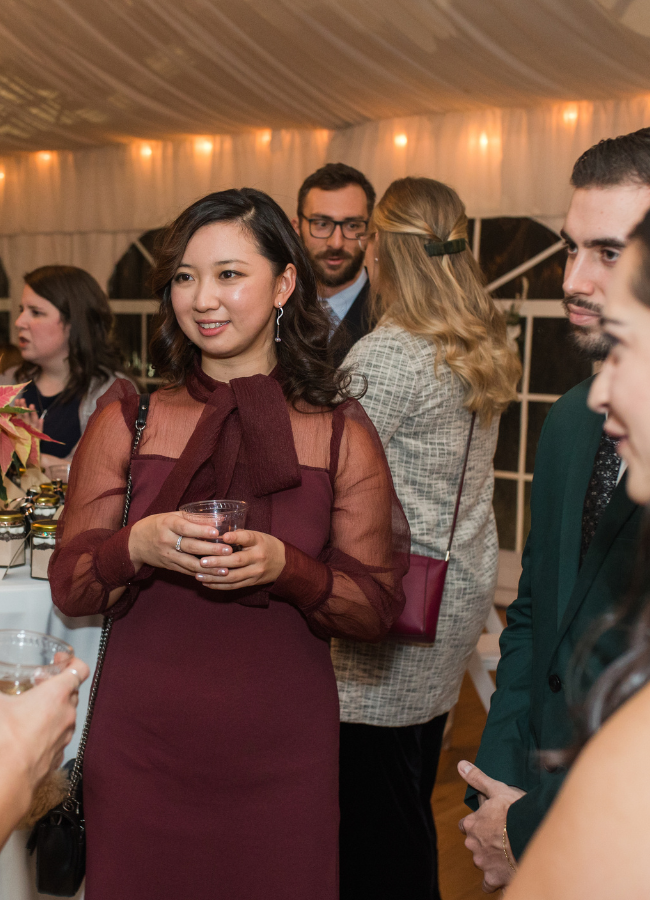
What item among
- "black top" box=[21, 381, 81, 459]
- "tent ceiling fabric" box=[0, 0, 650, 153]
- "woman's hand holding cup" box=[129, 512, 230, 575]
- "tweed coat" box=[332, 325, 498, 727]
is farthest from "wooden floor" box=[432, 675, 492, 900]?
"tent ceiling fabric" box=[0, 0, 650, 153]

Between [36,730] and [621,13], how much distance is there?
394 centimetres

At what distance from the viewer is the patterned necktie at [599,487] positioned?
1379 mm

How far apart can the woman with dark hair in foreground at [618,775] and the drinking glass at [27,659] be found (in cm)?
63

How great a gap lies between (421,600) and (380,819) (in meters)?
0.67

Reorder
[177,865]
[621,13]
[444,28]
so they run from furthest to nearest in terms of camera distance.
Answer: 1. [444,28]
2. [621,13]
3. [177,865]

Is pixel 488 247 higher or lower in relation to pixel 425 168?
lower

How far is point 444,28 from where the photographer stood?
413cm

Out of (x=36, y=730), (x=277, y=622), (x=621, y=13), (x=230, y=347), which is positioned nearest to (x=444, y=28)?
(x=621, y=13)

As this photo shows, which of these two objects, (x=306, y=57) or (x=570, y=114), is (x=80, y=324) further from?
(x=570, y=114)

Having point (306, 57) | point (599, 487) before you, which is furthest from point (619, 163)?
point (306, 57)

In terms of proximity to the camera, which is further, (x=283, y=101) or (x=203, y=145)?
(x=203, y=145)

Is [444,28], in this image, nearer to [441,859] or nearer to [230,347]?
[230,347]

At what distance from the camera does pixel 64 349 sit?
12.0 feet

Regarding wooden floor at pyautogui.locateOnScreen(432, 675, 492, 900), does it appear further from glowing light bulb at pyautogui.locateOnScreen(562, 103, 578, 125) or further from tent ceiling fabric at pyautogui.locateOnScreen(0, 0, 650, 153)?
glowing light bulb at pyautogui.locateOnScreen(562, 103, 578, 125)
